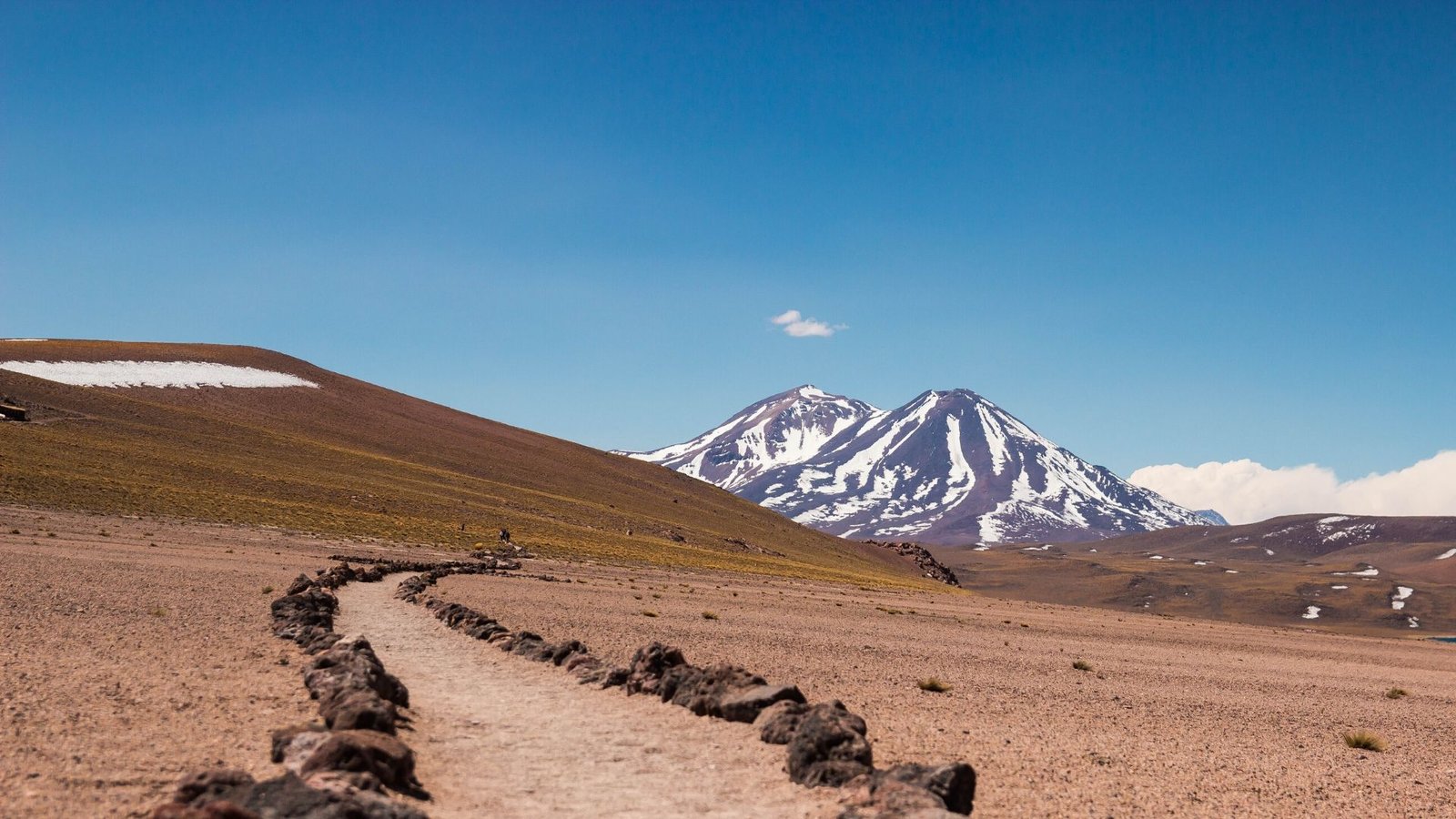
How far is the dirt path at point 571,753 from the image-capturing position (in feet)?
33.4

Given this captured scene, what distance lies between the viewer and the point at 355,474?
281 ft

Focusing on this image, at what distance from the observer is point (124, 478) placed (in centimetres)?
6288

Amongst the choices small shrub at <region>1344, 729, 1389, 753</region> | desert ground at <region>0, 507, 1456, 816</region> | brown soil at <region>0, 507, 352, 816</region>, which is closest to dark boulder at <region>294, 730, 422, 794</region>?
desert ground at <region>0, 507, 1456, 816</region>

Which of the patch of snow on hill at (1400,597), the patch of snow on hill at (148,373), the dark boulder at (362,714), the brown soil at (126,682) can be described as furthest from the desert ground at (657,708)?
the patch of snow on hill at (1400,597)

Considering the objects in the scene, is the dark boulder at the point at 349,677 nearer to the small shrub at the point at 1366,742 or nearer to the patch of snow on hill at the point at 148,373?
the small shrub at the point at 1366,742

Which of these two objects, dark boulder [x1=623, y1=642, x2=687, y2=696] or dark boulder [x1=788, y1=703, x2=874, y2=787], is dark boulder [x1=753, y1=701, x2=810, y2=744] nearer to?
dark boulder [x1=788, y1=703, x2=874, y2=787]

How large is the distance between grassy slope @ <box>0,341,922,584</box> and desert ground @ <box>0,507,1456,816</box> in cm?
2613

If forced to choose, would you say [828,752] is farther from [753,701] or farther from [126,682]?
[126,682]

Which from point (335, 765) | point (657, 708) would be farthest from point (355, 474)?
point (335, 765)

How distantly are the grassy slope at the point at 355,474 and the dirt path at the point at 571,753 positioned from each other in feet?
159

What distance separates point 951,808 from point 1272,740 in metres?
10.6

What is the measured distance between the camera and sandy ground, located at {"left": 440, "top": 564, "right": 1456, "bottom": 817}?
12836 millimetres

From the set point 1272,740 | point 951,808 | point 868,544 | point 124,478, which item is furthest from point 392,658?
point 868,544

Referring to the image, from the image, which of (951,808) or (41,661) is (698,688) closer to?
(951,808)
